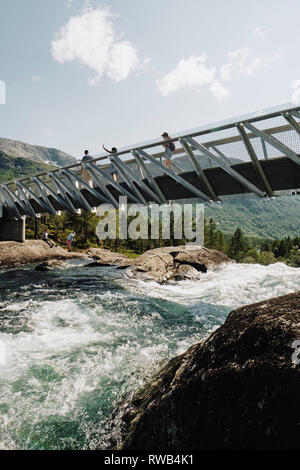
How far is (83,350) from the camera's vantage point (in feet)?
22.2

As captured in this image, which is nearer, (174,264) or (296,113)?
(296,113)

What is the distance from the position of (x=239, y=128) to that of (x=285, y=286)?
12.1 m

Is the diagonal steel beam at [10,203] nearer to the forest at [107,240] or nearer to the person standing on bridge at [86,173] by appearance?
the person standing on bridge at [86,173]

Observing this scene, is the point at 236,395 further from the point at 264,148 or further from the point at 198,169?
the point at 198,169

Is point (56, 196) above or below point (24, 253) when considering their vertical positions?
above

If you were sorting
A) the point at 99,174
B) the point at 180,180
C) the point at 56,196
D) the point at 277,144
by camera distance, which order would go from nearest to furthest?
the point at 277,144, the point at 180,180, the point at 99,174, the point at 56,196

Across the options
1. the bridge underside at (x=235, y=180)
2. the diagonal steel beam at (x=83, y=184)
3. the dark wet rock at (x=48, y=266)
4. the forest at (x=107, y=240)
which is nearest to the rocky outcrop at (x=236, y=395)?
the bridge underside at (x=235, y=180)

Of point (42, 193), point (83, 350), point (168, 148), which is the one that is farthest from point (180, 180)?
point (42, 193)

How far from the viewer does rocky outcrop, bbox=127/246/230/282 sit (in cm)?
2083

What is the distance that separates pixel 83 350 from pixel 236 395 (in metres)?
4.89

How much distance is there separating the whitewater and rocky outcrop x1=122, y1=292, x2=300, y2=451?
986 mm

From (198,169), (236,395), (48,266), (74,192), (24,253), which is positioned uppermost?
(198,169)

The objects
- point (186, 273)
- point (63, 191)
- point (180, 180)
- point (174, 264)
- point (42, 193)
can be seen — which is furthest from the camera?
point (174, 264)

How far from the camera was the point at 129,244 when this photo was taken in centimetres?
7994
